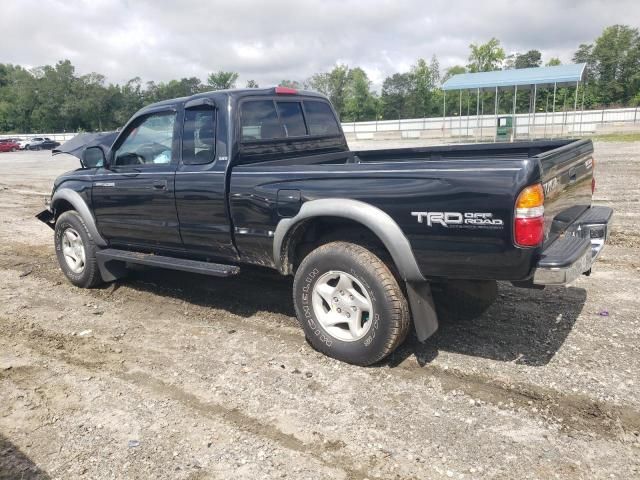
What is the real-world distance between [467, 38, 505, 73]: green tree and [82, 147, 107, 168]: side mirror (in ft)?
228

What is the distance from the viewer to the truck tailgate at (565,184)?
10.7 ft

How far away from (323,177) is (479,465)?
204 centimetres

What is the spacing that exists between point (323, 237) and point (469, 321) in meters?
1.49

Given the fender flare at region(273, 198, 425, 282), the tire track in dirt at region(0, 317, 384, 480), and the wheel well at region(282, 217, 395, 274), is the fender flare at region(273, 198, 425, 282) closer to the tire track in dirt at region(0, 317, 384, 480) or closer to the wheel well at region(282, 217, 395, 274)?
the wheel well at region(282, 217, 395, 274)

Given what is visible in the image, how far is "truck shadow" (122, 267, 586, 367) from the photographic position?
3.96m

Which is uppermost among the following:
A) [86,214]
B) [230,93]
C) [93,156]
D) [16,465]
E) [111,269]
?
[230,93]

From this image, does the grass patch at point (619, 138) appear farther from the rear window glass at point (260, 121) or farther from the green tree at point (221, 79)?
the green tree at point (221, 79)

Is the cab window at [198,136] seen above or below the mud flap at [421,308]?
above

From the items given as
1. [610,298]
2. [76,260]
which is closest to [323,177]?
[610,298]

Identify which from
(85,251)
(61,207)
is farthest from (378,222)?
(61,207)

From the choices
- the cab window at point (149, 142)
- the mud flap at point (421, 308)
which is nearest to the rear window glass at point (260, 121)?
the cab window at point (149, 142)

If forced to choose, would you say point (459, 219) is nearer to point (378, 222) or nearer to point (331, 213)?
point (378, 222)

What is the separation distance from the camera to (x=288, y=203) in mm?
3908

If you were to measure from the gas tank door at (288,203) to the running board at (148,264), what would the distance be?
77 centimetres
